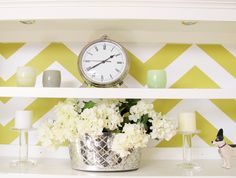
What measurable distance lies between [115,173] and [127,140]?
0.46 ft

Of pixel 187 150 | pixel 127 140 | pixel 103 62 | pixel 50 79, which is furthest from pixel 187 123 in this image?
pixel 50 79

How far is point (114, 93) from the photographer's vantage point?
136 centimetres

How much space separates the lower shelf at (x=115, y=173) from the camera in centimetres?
133

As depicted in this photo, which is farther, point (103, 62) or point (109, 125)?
point (103, 62)

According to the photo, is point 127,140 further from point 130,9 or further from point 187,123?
point 130,9

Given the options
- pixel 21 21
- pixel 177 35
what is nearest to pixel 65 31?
pixel 21 21

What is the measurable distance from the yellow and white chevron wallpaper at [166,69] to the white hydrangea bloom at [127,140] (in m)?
0.35

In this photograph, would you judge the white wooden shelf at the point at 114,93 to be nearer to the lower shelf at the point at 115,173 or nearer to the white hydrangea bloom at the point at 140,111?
the white hydrangea bloom at the point at 140,111

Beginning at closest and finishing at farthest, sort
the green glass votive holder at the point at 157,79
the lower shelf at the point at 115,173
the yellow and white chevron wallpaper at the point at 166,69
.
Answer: the lower shelf at the point at 115,173 < the green glass votive holder at the point at 157,79 < the yellow and white chevron wallpaper at the point at 166,69

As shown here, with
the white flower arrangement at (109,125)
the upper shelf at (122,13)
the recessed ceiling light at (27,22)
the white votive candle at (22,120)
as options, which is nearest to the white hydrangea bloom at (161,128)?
the white flower arrangement at (109,125)

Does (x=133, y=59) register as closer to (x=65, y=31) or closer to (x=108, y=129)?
(x=65, y=31)

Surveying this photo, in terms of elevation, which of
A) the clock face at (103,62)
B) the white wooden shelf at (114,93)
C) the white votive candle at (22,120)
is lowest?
the white votive candle at (22,120)

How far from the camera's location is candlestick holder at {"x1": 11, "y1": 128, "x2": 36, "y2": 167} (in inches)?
58.4

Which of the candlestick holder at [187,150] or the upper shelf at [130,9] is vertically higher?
the upper shelf at [130,9]
